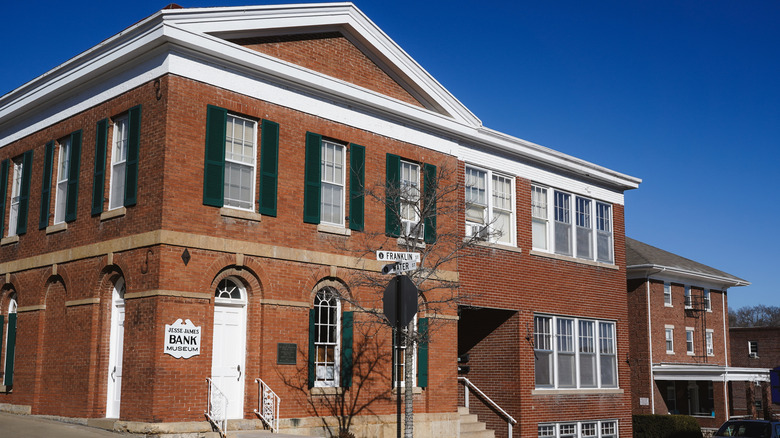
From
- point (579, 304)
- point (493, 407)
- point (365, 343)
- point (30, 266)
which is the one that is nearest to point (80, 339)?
point (30, 266)

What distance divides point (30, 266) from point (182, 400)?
6499 mm

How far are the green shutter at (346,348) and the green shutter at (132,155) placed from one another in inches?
212

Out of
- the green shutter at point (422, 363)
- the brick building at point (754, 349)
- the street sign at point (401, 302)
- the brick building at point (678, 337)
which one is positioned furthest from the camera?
the brick building at point (754, 349)

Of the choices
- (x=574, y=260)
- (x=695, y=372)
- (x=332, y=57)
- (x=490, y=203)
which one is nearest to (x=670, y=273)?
(x=695, y=372)

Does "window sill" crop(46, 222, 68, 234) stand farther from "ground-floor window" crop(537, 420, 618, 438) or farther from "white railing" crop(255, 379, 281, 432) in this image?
"ground-floor window" crop(537, 420, 618, 438)

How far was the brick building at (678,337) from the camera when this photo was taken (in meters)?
36.1

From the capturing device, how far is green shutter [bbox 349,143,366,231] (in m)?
18.9

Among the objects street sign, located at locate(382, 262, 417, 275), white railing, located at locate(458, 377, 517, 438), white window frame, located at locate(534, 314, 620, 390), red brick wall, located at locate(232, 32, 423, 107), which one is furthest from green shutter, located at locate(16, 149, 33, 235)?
white window frame, located at locate(534, 314, 620, 390)

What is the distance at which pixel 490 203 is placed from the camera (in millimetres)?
22828

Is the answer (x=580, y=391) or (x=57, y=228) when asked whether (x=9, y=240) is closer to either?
(x=57, y=228)

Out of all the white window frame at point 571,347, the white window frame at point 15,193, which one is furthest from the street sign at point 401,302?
the white window frame at point 571,347

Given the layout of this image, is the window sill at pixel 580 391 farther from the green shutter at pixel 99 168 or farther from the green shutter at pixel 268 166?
the green shutter at pixel 99 168

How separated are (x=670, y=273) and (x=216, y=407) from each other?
1103 inches

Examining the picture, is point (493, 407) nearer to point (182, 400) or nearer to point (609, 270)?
point (609, 270)
